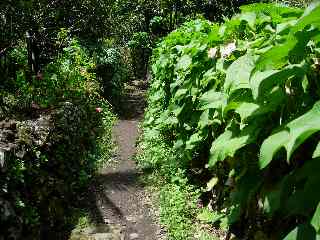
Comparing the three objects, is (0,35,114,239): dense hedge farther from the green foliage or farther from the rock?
the green foliage

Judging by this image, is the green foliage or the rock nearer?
the green foliage

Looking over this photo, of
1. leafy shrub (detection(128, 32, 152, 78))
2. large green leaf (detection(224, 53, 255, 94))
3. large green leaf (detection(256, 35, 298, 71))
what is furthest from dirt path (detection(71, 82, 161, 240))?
leafy shrub (detection(128, 32, 152, 78))

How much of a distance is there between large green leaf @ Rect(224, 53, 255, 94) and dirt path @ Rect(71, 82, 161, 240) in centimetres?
344

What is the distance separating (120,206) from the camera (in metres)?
7.58

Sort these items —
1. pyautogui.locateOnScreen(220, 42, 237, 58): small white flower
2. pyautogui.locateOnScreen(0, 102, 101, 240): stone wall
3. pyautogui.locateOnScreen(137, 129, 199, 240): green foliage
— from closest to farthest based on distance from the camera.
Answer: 1. pyautogui.locateOnScreen(220, 42, 237, 58): small white flower
2. pyautogui.locateOnScreen(0, 102, 101, 240): stone wall
3. pyautogui.locateOnScreen(137, 129, 199, 240): green foliage

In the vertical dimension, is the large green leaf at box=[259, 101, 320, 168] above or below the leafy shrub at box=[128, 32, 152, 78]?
above

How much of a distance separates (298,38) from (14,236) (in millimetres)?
3858

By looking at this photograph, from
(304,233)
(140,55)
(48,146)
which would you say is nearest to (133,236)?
(48,146)

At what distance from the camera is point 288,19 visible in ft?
12.5

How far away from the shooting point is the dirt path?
6.50 m

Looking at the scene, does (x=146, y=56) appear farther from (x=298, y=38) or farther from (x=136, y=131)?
(x=298, y=38)

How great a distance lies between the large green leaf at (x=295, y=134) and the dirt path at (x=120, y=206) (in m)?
4.07

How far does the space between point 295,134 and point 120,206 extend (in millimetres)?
5797

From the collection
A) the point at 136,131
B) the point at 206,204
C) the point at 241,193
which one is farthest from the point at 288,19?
the point at 136,131
